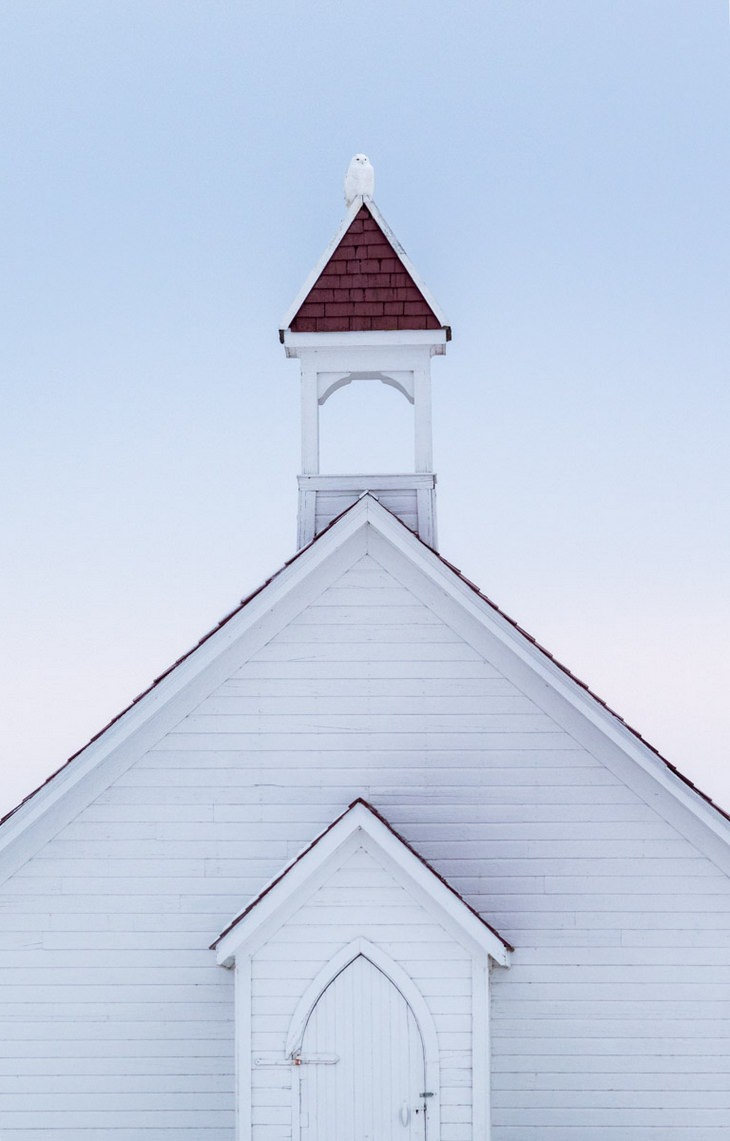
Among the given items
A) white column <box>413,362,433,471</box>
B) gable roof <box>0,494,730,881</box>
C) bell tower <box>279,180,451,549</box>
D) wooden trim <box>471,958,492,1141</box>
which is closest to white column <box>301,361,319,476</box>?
bell tower <box>279,180,451,549</box>

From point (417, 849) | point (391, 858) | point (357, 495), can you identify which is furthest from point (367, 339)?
point (391, 858)

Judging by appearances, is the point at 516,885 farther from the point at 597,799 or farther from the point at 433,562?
the point at 433,562

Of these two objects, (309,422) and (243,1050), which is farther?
(309,422)

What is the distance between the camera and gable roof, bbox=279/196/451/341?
11.9m

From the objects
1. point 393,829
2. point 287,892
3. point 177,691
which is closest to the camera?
point 287,892

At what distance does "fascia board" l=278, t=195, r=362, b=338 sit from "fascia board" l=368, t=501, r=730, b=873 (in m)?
2.42

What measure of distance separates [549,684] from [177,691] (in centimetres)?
346

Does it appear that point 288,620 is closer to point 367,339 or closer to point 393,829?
point 393,829

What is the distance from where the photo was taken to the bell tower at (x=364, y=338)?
1185 cm

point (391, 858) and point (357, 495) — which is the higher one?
point (357, 495)

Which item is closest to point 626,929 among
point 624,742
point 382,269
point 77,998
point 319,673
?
point 624,742

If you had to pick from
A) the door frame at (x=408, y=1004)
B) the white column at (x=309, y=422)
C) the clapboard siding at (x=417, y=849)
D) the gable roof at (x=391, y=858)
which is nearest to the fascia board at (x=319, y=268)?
the white column at (x=309, y=422)

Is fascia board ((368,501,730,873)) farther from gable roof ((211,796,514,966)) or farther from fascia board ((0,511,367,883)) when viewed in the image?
gable roof ((211,796,514,966))

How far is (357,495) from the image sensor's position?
38.8 feet
